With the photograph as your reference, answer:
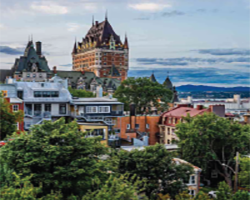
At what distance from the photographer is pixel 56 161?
24.0m

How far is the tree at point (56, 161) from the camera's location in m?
23.5

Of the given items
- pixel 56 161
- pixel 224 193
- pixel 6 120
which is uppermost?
pixel 6 120

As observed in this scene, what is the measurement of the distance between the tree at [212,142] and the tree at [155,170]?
12.1 metres

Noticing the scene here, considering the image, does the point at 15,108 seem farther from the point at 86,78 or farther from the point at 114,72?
the point at 114,72

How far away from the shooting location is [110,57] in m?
199

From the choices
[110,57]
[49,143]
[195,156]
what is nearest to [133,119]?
[195,156]

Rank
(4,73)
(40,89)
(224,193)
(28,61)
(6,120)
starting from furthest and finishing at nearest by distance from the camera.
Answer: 1. (4,73)
2. (28,61)
3. (40,89)
4. (6,120)
5. (224,193)

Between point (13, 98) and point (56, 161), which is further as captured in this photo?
point (13, 98)

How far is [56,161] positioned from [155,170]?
10019 millimetres

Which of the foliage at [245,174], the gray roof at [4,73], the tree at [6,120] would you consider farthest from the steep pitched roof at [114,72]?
the foliage at [245,174]

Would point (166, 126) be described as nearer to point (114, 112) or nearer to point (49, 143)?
point (114, 112)

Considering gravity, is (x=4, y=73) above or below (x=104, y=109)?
above

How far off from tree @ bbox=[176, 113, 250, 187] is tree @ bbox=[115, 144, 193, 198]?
1213 cm

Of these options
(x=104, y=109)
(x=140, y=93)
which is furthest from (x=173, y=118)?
(x=140, y=93)
